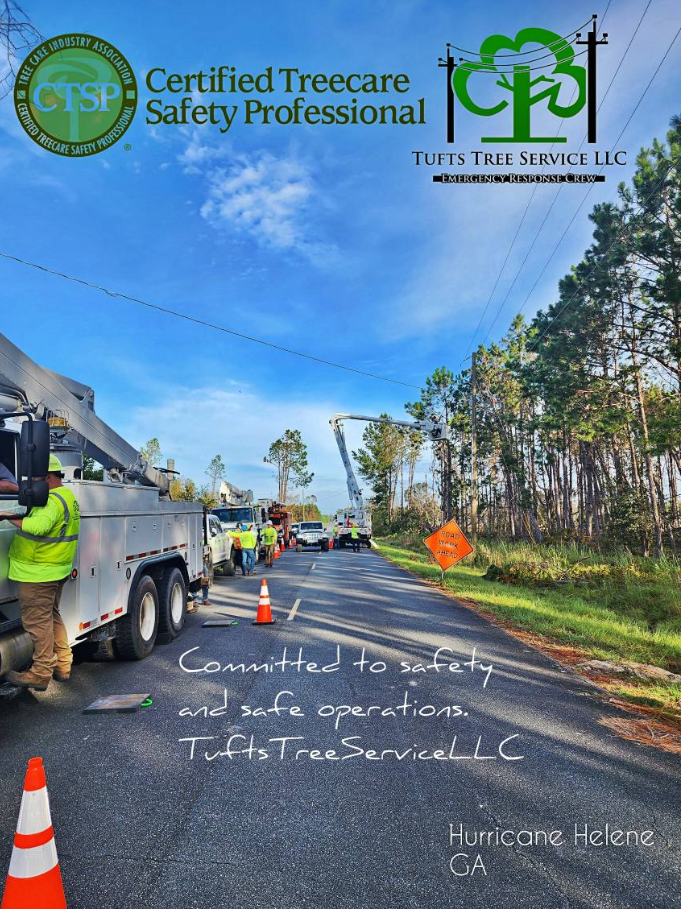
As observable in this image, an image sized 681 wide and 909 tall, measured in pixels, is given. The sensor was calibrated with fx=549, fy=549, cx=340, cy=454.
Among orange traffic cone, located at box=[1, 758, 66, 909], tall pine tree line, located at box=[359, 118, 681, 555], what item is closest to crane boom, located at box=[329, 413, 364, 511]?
tall pine tree line, located at box=[359, 118, 681, 555]

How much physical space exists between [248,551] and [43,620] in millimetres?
13804

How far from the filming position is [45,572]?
4734 millimetres

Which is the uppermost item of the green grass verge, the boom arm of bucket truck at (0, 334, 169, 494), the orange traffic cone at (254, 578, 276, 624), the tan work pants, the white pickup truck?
the boom arm of bucket truck at (0, 334, 169, 494)

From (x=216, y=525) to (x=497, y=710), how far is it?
12.3 meters

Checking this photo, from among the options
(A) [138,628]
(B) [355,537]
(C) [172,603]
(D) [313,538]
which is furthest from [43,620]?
(D) [313,538]

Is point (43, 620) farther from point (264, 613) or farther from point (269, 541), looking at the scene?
point (269, 541)

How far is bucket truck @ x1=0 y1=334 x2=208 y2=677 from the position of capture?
4785 mm

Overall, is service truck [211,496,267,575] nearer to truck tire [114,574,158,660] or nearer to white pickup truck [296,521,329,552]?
white pickup truck [296,521,329,552]

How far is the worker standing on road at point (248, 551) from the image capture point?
1834 cm

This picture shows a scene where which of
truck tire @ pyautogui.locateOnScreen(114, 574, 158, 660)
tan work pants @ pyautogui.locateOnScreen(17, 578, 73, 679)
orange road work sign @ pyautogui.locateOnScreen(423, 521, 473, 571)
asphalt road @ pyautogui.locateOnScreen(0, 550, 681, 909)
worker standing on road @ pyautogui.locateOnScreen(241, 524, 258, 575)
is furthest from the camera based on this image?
worker standing on road @ pyautogui.locateOnScreen(241, 524, 258, 575)

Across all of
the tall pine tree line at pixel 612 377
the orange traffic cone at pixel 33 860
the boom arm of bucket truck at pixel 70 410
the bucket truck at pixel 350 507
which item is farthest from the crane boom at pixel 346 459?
the orange traffic cone at pixel 33 860

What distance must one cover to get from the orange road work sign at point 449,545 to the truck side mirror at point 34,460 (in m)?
12.0

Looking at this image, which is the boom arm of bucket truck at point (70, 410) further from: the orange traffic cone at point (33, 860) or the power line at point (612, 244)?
the power line at point (612, 244)

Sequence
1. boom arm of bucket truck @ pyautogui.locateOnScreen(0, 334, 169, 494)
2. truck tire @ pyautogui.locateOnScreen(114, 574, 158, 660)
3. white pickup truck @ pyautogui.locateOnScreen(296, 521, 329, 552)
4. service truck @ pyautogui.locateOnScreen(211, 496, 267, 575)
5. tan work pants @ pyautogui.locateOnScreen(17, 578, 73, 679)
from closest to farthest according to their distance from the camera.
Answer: tan work pants @ pyautogui.locateOnScreen(17, 578, 73, 679)
boom arm of bucket truck @ pyautogui.locateOnScreen(0, 334, 169, 494)
truck tire @ pyautogui.locateOnScreen(114, 574, 158, 660)
service truck @ pyautogui.locateOnScreen(211, 496, 267, 575)
white pickup truck @ pyautogui.locateOnScreen(296, 521, 329, 552)
